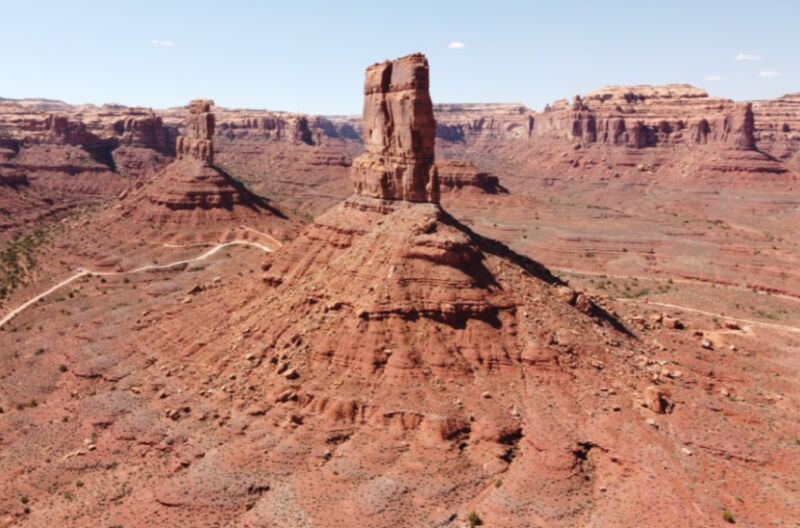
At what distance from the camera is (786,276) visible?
85.3m

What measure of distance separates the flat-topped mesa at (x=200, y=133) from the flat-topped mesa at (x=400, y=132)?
74.6m

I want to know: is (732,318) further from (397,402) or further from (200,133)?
(200,133)

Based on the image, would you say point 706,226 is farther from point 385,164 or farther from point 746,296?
point 385,164

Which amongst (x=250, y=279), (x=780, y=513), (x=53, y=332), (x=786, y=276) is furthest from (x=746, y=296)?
(x=53, y=332)

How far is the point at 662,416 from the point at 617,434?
4.08m

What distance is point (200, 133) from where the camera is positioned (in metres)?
120

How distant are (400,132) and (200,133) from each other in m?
80.5

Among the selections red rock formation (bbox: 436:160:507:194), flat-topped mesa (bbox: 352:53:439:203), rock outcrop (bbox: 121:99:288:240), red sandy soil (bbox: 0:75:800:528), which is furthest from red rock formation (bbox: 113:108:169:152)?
flat-topped mesa (bbox: 352:53:439:203)

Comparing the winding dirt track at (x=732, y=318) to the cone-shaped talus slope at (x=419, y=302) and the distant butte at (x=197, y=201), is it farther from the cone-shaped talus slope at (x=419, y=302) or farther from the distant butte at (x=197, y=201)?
the distant butte at (x=197, y=201)

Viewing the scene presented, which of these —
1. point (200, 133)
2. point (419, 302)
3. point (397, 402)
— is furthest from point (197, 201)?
point (397, 402)

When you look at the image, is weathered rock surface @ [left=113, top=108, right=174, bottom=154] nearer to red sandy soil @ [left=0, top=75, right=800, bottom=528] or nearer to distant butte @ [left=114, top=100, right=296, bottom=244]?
distant butte @ [left=114, top=100, right=296, bottom=244]

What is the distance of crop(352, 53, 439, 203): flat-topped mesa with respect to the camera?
157ft

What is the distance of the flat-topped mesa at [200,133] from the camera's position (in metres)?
118

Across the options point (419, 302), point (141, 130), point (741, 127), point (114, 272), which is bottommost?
point (114, 272)
